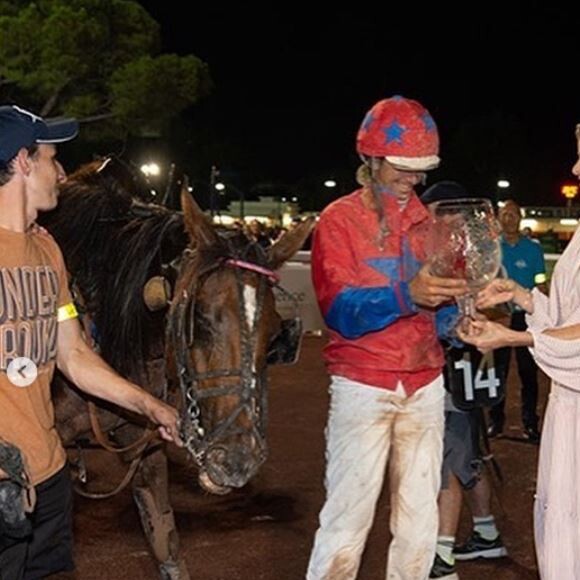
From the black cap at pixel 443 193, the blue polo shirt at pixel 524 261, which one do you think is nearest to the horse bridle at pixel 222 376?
the black cap at pixel 443 193

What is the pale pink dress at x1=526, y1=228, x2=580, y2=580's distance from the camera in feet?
12.9

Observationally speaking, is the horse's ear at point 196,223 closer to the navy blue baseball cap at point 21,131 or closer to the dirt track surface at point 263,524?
the navy blue baseball cap at point 21,131

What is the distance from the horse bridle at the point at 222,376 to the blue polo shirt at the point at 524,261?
5.26m

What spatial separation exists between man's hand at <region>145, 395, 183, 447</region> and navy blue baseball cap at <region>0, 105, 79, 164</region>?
3.27 feet

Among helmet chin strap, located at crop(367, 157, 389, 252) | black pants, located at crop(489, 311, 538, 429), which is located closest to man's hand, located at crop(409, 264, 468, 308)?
helmet chin strap, located at crop(367, 157, 389, 252)

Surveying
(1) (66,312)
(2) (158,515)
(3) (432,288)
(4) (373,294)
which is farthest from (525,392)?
(1) (66,312)

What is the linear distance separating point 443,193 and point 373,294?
167cm

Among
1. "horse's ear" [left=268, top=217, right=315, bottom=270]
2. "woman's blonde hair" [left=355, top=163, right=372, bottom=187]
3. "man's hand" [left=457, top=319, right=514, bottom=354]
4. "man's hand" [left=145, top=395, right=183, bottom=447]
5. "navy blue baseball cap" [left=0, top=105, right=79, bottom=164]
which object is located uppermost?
"navy blue baseball cap" [left=0, top=105, right=79, bottom=164]

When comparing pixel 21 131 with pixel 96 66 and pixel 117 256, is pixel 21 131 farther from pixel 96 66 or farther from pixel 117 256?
pixel 96 66

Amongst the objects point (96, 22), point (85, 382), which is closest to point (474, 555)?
point (85, 382)

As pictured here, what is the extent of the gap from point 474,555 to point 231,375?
2879 mm

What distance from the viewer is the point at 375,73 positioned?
2788 inches

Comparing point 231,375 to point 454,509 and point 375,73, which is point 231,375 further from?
point 375,73

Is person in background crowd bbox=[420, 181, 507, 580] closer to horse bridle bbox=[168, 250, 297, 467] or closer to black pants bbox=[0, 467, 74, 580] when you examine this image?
horse bridle bbox=[168, 250, 297, 467]
